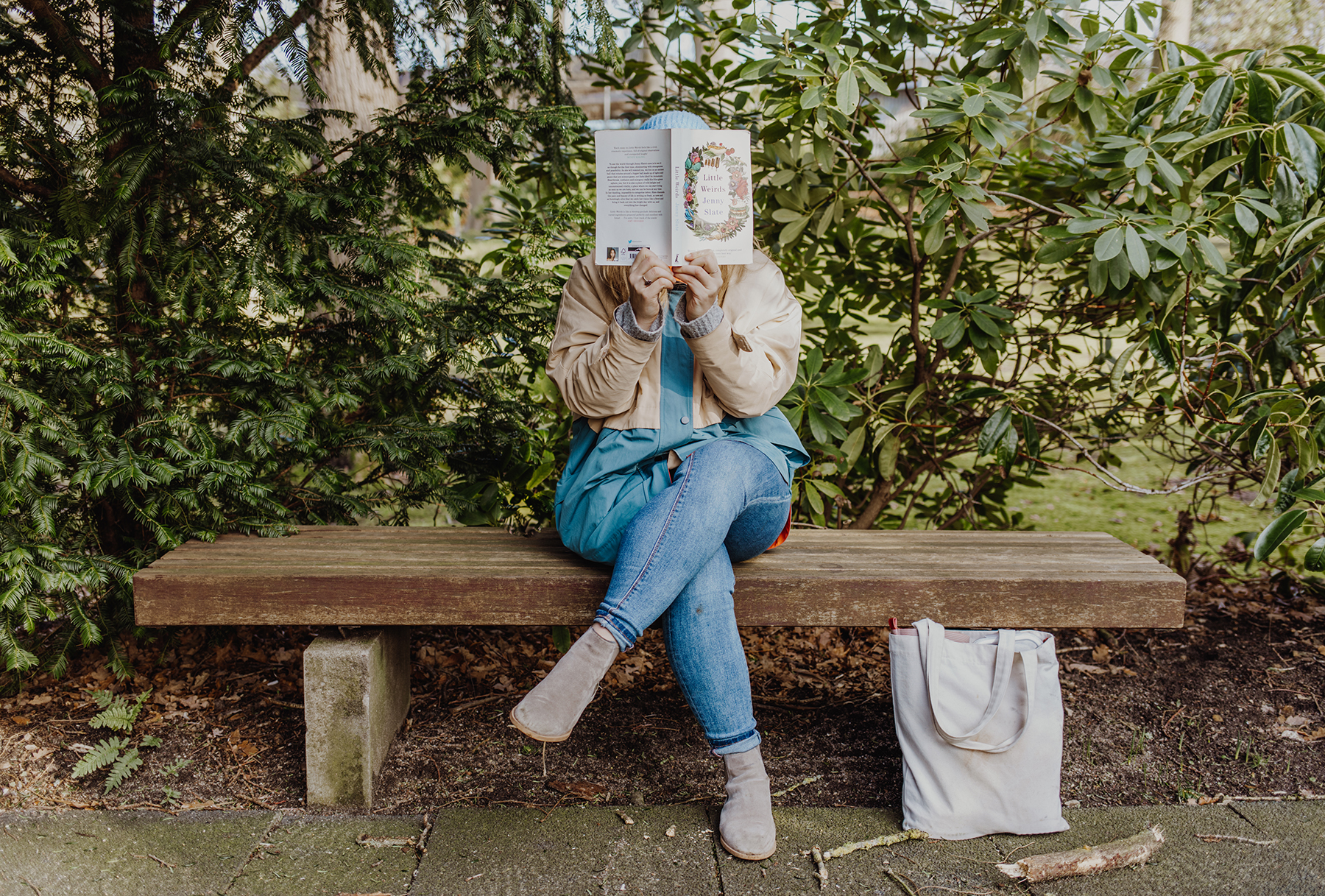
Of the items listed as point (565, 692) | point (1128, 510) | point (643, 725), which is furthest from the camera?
point (1128, 510)

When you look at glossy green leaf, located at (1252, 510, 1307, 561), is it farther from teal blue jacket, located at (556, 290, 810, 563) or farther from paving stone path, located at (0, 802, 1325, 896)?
teal blue jacket, located at (556, 290, 810, 563)

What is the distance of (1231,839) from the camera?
1926 mm

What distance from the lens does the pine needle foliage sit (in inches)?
83.9

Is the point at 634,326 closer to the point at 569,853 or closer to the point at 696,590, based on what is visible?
the point at 696,590

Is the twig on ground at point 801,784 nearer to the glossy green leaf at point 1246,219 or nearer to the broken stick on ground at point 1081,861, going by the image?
the broken stick on ground at point 1081,861

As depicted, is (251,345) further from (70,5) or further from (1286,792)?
(1286,792)

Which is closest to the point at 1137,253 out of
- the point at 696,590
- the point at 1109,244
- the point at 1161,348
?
the point at 1109,244

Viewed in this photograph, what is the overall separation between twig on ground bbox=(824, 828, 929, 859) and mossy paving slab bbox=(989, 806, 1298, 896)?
17cm

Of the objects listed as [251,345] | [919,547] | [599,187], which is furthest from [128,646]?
[919,547]

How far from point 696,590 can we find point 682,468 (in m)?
0.27

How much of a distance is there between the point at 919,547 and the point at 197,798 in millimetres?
1793

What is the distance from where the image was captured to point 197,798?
2.06 m

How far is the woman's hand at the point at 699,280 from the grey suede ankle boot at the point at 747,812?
3.08ft

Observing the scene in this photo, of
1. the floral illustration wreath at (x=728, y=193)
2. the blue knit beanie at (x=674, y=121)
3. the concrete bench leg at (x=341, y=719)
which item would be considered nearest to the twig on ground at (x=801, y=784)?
the concrete bench leg at (x=341, y=719)
